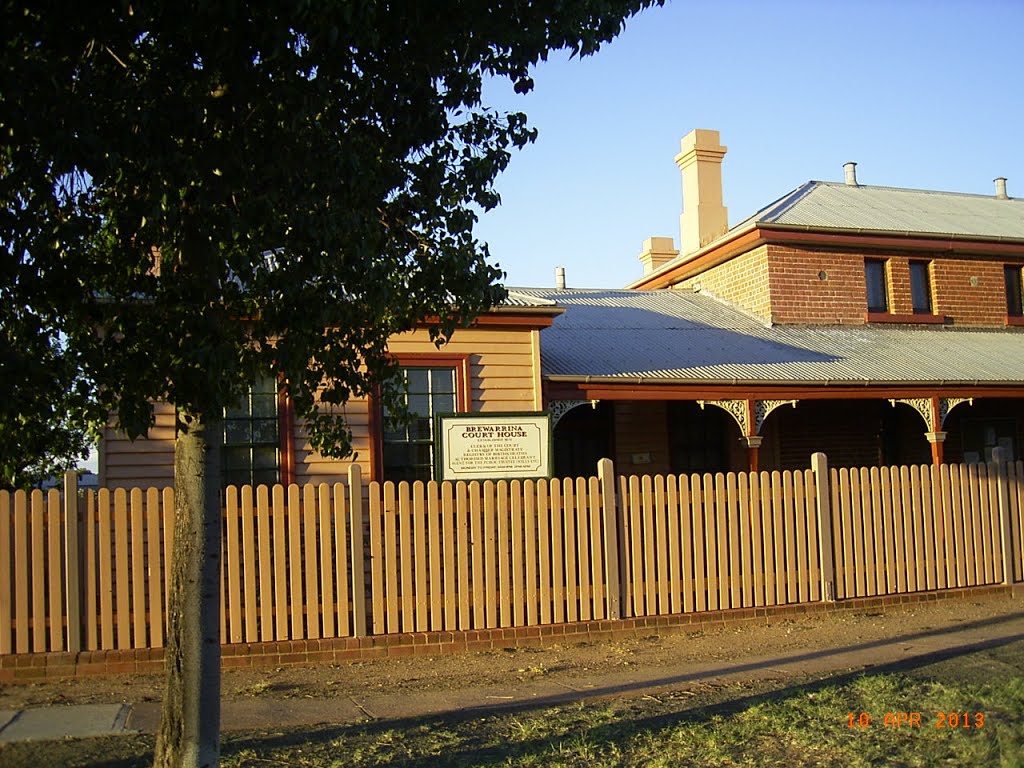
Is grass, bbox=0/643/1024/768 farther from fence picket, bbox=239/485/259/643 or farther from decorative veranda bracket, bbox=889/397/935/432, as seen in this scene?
decorative veranda bracket, bbox=889/397/935/432

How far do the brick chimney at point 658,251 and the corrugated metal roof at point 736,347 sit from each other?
5.79 meters

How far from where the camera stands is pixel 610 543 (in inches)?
397

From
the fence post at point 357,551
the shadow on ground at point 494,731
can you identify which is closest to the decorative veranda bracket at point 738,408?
the shadow on ground at point 494,731

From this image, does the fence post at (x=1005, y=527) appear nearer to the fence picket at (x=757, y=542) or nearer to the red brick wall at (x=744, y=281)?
the fence picket at (x=757, y=542)

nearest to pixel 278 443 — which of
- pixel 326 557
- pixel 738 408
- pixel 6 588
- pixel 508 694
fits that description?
pixel 326 557

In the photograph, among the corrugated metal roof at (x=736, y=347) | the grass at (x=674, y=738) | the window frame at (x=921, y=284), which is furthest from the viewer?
the window frame at (x=921, y=284)

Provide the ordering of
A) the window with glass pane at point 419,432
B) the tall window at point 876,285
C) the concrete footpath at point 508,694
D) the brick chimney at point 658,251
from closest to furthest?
the concrete footpath at point 508,694 → the window with glass pane at point 419,432 → the tall window at point 876,285 → the brick chimney at point 658,251

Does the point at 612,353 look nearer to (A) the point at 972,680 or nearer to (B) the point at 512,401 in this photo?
(B) the point at 512,401

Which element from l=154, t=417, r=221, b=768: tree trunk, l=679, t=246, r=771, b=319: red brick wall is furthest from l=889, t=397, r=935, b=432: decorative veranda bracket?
l=154, t=417, r=221, b=768: tree trunk

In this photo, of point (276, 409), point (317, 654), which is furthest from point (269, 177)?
point (276, 409)

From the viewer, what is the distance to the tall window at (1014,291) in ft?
65.9

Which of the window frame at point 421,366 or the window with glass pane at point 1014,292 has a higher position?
the window with glass pane at point 1014,292

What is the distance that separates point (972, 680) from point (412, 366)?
772 centimetres

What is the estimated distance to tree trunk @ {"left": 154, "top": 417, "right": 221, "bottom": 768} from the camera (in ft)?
17.5
